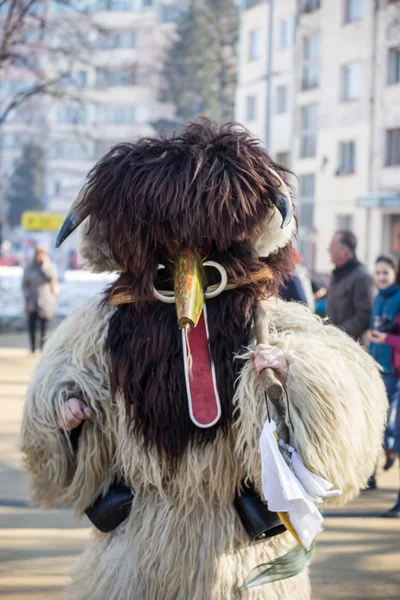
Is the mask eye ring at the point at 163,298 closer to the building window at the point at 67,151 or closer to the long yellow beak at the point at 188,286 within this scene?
the long yellow beak at the point at 188,286

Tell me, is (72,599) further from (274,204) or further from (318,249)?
(318,249)

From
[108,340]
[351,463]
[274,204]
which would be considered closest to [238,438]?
[351,463]

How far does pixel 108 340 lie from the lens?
2.75m

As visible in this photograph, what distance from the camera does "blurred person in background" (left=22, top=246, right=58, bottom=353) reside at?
12.6m

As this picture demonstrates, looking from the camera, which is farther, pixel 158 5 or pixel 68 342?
pixel 158 5

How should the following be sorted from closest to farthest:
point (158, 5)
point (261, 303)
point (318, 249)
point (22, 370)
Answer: point (261, 303)
point (22, 370)
point (318, 249)
point (158, 5)

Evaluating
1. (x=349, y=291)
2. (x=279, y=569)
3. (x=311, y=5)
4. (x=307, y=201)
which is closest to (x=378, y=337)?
(x=349, y=291)

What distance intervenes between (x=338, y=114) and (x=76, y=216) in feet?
96.3

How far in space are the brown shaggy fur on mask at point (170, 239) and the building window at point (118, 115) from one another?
192 feet

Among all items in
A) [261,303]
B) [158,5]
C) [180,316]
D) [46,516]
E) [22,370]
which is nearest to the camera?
[180,316]

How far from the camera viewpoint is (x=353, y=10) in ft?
98.8

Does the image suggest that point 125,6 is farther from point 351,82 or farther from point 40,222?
point 40,222

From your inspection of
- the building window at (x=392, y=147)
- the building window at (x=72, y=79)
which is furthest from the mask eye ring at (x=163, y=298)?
the building window at (x=392, y=147)

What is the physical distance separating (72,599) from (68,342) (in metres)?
0.80
